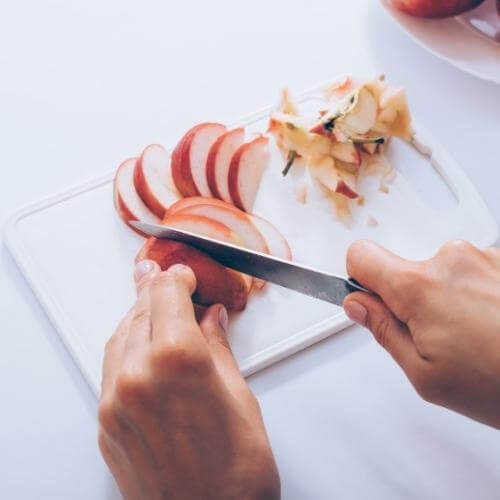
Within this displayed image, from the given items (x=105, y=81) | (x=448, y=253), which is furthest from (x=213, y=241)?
(x=105, y=81)

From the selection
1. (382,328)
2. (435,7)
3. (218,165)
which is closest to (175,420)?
(382,328)

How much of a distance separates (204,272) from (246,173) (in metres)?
0.24

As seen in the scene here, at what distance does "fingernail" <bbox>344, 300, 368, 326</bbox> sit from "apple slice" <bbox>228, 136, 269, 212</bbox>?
382 millimetres

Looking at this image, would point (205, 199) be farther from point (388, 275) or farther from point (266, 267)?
point (388, 275)

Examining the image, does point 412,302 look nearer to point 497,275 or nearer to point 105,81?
point 497,275

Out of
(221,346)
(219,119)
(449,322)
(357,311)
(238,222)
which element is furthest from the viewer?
(219,119)

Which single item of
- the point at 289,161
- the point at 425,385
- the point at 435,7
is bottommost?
the point at 425,385

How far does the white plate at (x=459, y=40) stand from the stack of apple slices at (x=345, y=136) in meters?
0.24

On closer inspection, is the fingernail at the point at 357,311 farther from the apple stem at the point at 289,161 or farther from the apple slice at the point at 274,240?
the apple stem at the point at 289,161

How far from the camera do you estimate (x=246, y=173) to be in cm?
126

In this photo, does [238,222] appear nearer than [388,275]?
No

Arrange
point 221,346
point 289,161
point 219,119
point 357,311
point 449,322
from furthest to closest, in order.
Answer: point 219,119, point 289,161, point 221,346, point 357,311, point 449,322

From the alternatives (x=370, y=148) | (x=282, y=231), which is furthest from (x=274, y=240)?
(x=370, y=148)

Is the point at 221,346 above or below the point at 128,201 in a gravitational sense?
below
